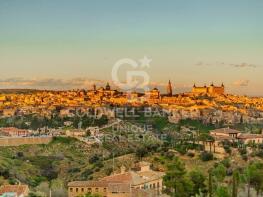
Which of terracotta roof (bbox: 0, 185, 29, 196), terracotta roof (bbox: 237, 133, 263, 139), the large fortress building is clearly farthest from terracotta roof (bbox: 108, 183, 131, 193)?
the large fortress building

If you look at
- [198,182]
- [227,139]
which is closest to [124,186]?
[198,182]

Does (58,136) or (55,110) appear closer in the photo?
(58,136)

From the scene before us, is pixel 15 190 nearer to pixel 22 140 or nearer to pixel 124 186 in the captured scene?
pixel 124 186

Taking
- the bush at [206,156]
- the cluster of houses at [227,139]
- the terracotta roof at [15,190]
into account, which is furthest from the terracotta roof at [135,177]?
the cluster of houses at [227,139]

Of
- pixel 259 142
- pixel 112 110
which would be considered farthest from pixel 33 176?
pixel 112 110

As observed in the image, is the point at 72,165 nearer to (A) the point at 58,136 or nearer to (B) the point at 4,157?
(B) the point at 4,157

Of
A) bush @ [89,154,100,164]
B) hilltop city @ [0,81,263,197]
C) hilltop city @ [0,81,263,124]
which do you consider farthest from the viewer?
hilltop city @ [0,81,263,124]

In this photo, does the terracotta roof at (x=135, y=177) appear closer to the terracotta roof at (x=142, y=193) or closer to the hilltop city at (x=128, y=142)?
the hilltop city at (x=128, y=142)

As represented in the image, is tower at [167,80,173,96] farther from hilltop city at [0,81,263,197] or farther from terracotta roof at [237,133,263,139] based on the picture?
terracotta roof at [237,133,263,139]
